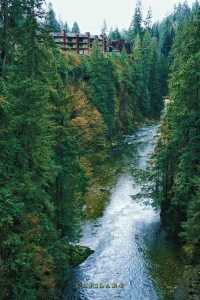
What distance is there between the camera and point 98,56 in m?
82.9

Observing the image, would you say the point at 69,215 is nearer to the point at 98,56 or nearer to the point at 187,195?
→ the point at 187,195

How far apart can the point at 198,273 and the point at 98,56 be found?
2344 inches

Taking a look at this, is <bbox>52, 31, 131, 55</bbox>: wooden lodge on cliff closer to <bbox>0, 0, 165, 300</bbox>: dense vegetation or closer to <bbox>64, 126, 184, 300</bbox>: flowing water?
<bbox>64, 126, 184, 300</bbox>: flowing water

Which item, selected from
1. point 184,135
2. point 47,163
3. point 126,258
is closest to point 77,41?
point 184,135

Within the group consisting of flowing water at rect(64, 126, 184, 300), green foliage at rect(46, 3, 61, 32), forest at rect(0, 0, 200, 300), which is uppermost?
green foliage at rect(46, 3, 61, 32)

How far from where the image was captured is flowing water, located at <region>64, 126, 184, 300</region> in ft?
102

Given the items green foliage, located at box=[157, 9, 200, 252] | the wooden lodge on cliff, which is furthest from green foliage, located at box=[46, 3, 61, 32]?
green foliage, located at box=[157, 9, 200, 252]

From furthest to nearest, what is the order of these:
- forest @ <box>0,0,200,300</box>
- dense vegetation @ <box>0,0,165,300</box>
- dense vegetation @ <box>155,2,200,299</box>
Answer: dense vegetation @ <box>155,2,200,299</box> → forest @ <box>0,0,200,300</box> → dense vegetation @ <box>0,0,165,300</box>

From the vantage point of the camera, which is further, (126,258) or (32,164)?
(126,258)

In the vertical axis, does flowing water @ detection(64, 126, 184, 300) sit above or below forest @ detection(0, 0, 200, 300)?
below

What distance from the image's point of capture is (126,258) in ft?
120

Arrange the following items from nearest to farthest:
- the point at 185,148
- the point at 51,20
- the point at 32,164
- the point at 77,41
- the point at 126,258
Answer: the point at 32,164, the point at 185,148, the point at 126,258, the point at 51,20, the point at 77,41

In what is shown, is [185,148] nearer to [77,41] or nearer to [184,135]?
[184,135]

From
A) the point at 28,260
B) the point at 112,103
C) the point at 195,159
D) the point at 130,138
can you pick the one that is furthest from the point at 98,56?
the point at 28,260
